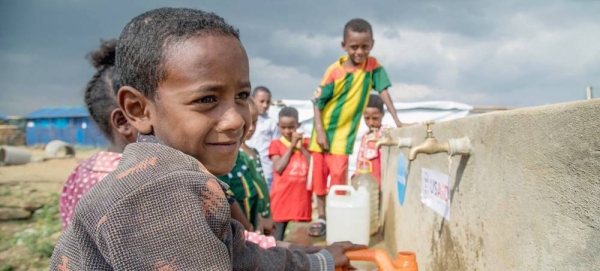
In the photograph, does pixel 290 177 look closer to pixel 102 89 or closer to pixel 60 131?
pixel 102 89

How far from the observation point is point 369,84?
377 cm

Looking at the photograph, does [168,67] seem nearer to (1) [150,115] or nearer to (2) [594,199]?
(1) [150,115]

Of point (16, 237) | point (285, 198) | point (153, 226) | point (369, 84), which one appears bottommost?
point (16, 237)

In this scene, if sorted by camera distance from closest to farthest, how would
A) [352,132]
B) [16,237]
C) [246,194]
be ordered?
[246,194] → [352,132] → [16,237]

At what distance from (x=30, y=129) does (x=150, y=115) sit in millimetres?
37800

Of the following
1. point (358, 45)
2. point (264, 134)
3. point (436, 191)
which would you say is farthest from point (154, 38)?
point (264, 134)

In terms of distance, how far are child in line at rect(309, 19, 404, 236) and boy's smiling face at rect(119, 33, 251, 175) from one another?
8.36 ft

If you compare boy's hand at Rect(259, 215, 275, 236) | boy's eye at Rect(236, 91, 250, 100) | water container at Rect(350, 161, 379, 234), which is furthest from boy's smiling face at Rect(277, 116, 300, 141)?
boy's eye at Rect(236, 91, 250, 100)

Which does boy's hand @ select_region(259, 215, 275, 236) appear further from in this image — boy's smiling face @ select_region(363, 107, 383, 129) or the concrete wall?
boy's smiling face @ select_region(363, 107, 383, 129)

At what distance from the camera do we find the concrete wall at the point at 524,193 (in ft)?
2.51

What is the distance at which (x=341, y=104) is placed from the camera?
3.71 meters

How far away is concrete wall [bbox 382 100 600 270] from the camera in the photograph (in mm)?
765

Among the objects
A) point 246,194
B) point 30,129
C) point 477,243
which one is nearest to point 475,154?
point 477,243

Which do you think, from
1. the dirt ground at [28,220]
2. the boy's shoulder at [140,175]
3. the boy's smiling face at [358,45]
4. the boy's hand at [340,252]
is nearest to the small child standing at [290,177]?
the boy's smiling face at [358,45]
